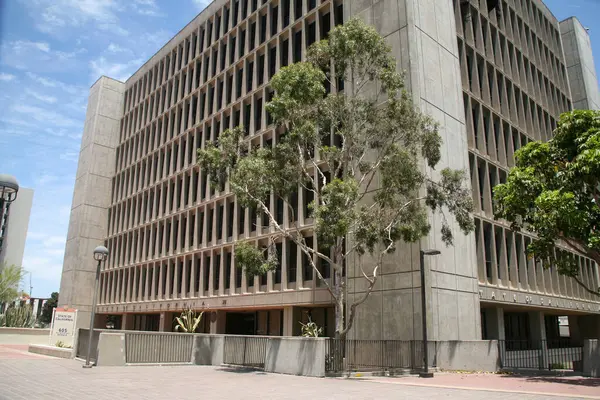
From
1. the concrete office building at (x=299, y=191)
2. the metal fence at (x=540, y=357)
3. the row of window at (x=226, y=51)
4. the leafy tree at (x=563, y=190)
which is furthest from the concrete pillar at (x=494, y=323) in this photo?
the row of window at (x=226, y=51)

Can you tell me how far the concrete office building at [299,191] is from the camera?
26.9m

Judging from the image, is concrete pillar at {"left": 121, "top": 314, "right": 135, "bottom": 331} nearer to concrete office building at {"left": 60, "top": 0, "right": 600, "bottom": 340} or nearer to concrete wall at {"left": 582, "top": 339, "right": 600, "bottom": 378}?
concrete office building at {"left": 60, "top": 0, "right": 600, "bottom": 340}

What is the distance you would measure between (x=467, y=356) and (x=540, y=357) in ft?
13.5

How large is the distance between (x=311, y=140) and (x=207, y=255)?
20.7 m

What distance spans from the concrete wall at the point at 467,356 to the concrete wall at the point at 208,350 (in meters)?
9.83

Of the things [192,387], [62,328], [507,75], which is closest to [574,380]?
[192,387]

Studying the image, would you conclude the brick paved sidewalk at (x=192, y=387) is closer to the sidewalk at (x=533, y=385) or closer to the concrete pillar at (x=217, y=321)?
the sidewalk at (x=533, y=385)

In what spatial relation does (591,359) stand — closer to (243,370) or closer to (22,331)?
(243,370)

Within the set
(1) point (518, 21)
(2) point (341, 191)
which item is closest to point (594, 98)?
(1) point (518, 21)

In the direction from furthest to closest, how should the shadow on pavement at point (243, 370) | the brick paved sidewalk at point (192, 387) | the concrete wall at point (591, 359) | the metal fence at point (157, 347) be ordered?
the metal fence at point (157, 347) → the shadow on pavement at point (243, 370) → the concrete wall at point (591, 359) → the brick paved sidewalk at point (192, 387)

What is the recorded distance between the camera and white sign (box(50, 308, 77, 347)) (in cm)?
3067

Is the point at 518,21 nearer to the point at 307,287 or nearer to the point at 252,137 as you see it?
the point at 252,137

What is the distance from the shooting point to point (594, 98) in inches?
1960

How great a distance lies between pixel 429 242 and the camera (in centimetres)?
2433
